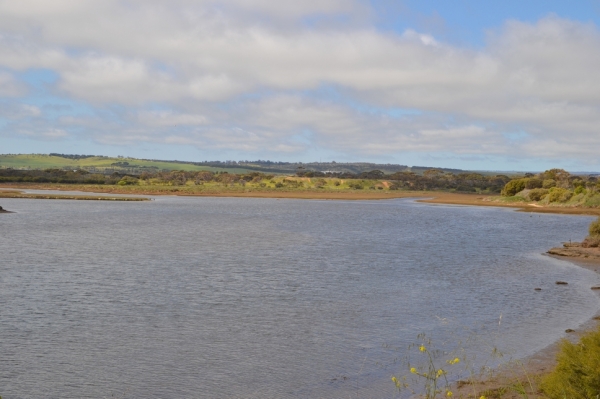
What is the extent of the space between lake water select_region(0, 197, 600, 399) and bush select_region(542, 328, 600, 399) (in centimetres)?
305

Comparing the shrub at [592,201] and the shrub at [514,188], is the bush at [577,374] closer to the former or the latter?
the shrub at [592,201]

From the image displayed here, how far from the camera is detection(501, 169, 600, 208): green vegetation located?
72019 millimetres

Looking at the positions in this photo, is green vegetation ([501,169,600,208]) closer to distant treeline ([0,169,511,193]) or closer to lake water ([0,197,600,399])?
distant treeline ([0,169,511,193])

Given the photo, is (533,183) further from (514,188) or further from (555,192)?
(555,192)

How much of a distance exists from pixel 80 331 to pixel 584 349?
421 inches

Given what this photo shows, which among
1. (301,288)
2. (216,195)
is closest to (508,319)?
(301,288)

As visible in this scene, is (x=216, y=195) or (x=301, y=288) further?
(x=216, y=195)

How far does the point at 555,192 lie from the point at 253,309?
66.7 metres

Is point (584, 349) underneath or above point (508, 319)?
above

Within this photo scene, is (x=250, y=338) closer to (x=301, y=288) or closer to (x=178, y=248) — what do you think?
(x=301, y=288)

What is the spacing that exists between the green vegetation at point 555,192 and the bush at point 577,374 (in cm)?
6701

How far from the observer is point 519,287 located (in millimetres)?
21938

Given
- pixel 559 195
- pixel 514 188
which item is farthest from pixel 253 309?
pixel 514 188

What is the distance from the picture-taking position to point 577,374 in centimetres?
859
